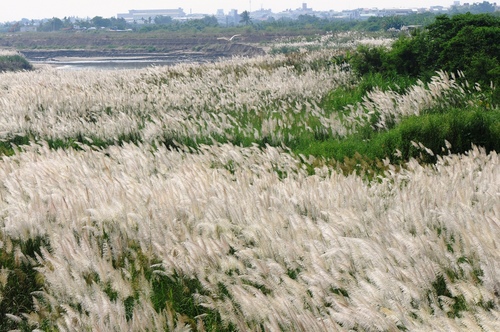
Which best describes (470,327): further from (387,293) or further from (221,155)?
(221,155)

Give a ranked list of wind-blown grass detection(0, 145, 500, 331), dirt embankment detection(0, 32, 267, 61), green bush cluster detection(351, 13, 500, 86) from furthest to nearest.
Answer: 1. dirt embankment detection(0, 32, 267, 61)
2. green bush cluster detection(351, 13, 500, 86)
3. wind-blown grass detection(0, 145, 500, 331)

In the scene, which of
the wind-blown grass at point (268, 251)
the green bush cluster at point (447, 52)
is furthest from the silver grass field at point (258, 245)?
the green bush cluster at point (447, 52)

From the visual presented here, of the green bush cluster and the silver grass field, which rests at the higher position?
the green bush cluster

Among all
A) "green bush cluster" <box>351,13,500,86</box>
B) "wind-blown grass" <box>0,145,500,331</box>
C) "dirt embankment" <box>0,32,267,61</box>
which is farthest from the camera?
"dirt embankment" <box>0,32,267,61</box>

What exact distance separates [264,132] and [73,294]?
Result: 17.4 feet

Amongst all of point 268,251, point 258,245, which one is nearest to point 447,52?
point 258,245

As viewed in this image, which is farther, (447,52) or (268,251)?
(447,52)

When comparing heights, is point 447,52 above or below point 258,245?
above

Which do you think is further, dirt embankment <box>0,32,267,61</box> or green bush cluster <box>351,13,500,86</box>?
dirt embankment <box>0,32,267,61</box>

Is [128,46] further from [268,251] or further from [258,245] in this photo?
[268,251]

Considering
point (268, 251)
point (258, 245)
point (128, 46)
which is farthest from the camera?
point (128, 46)

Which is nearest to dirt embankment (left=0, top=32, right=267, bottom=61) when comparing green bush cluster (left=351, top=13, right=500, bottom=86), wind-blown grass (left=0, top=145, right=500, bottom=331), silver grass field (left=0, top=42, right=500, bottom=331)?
green bush cluster (left=351, top=13, right=500, bottom=86)

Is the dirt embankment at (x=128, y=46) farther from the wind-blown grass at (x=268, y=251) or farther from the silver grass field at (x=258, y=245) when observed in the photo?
the wind-blown grass at (x=268, y=251)

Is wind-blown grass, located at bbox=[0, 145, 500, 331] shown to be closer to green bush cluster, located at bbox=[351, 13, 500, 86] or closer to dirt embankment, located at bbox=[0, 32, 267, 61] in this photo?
green bush cluster, located at bbox=[351, 13, 500, 86]
